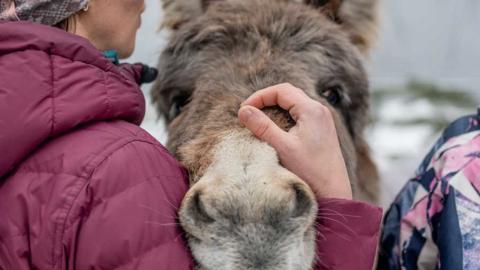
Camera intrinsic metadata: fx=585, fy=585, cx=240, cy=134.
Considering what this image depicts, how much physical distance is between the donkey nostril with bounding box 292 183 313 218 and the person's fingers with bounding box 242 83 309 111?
0.30 m

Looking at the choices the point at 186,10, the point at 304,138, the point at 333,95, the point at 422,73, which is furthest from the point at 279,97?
the point at 422,73

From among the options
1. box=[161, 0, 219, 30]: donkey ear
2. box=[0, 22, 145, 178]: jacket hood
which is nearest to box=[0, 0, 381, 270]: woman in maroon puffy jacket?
box=[0, 22, 145, 178]: jacket hood

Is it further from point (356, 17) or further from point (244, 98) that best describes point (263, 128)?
point (356, 17)

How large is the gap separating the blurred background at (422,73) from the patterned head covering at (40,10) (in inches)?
151

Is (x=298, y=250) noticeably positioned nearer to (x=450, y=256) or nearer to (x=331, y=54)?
(x=450, y=256)

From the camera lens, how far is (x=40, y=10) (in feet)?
4.80

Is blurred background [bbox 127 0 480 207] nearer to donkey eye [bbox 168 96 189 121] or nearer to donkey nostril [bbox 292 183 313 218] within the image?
donkey eye [bbox 168 96 189 121]

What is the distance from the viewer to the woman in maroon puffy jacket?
1150mm

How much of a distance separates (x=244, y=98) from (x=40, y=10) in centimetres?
62

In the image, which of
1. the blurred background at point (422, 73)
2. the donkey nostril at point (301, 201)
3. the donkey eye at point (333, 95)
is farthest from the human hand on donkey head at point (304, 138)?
the blurred background at point (422, 73)

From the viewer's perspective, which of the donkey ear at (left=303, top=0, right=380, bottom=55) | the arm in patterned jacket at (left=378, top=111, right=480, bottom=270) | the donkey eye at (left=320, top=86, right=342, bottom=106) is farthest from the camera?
the donkey ear at (left=303, top=0, right=380, bottom=55)

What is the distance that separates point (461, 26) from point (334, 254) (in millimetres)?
4607

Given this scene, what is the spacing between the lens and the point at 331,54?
225cm

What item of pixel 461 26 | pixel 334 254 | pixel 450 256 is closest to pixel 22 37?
pixel 334 254
